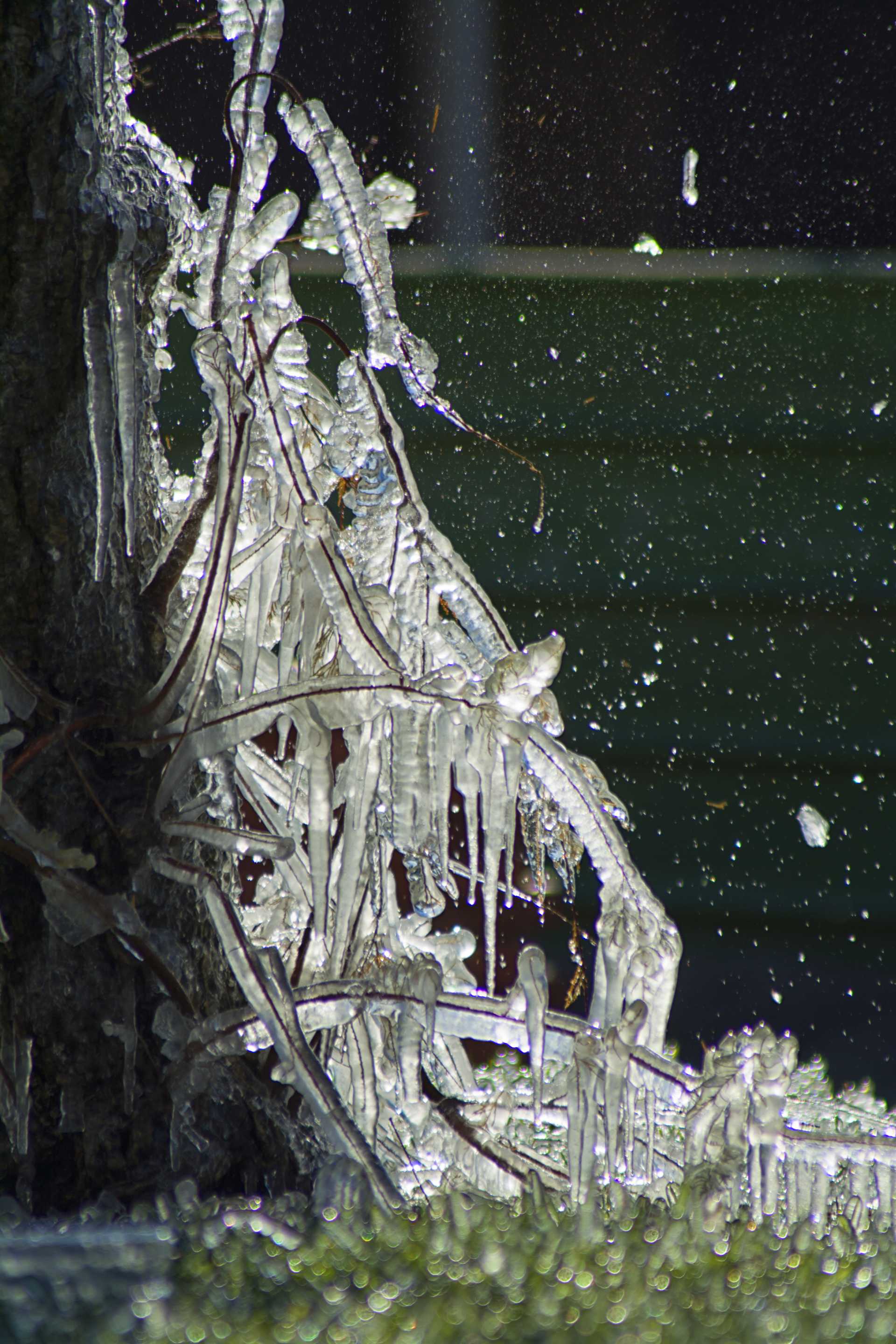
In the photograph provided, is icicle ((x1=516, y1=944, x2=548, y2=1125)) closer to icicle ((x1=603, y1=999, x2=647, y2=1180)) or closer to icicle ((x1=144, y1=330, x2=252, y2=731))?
icicle ((x1=603, y1=999, x2=647, y2=1180))

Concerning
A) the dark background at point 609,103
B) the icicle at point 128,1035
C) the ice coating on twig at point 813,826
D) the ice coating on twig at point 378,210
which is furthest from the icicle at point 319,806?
the dark background at point 609,103

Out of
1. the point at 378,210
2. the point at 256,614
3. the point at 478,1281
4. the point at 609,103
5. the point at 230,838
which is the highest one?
the point at 609,103

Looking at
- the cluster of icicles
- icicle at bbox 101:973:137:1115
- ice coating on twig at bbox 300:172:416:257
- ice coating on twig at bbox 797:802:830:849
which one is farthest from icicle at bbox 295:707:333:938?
ice coating on twig at bbox 797:802:830:849

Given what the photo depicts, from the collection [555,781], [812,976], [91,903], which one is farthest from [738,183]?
[91,903]

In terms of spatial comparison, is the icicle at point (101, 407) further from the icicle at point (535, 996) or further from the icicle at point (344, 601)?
the icicle at point (535, 996)

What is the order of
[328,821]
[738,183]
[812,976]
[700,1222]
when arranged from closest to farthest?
[700,1222]
[328,821]
[812,976]
[738,183]

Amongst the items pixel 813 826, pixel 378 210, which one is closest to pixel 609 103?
pixel 813 826

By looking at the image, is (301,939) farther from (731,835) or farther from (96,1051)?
(731,835)

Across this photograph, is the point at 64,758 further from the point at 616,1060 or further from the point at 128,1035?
the point at 616,1060
